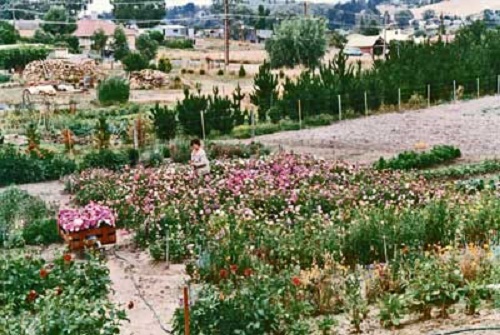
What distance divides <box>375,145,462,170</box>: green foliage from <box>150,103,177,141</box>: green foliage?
688 cm

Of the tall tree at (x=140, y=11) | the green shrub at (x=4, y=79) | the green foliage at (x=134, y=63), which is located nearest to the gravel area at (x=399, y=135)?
the green foliage at (x=134, y=63)

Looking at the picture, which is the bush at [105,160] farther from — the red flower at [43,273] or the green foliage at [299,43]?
the green foliage at [299,43]

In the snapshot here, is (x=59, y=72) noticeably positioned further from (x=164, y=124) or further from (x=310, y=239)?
(x=310, y=239)

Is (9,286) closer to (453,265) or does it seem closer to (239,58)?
(453,265)

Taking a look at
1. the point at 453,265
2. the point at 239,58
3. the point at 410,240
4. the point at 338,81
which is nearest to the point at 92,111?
the point at 338,81

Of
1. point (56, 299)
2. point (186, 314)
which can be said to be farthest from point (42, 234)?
point (186, 314)

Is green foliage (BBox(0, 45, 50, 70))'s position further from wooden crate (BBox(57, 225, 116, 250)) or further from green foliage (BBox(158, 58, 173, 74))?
wooden crate (BBox(57, 225, 116, 250))

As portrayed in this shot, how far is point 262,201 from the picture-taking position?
488 inches

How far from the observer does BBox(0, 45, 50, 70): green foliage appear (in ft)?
180

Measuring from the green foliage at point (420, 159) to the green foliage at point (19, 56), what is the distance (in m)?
41.5

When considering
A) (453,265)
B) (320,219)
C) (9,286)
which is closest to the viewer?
(453,265)

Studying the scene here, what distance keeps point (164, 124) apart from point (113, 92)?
12.7 metres

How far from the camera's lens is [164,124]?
22062mm

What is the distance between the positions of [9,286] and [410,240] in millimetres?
4385
